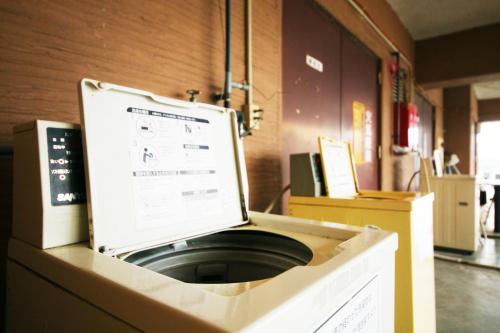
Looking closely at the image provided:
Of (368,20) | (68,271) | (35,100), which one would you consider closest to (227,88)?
(35,100)

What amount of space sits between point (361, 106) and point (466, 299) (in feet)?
6.01

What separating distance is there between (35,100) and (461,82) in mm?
5437

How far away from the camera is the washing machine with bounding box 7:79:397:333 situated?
41 centimetres

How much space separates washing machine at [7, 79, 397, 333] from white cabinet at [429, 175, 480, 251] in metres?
3.62

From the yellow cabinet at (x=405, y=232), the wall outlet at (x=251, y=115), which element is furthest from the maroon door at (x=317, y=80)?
the yellow cabinet at (x=405, y=232)

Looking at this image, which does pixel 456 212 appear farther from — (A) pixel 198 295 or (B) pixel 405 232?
(A) pixel 198 295

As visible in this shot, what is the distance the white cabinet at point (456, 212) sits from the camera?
3.61 m

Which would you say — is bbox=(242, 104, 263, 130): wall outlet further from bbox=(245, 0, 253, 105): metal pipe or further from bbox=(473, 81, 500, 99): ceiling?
bbox=(473, 81, 500, 99): ceiling

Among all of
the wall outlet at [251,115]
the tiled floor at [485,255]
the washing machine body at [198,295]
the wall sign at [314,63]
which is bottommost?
the tiled floor at [485,255]

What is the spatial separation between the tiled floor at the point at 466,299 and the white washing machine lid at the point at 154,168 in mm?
1867

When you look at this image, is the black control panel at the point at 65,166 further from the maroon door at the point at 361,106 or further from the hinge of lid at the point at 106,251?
the maroon door at the point at 361,106

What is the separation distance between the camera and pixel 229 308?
1.20 feet

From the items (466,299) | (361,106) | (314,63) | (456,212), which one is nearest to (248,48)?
(314,63)

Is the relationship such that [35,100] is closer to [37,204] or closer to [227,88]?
[37,204]
